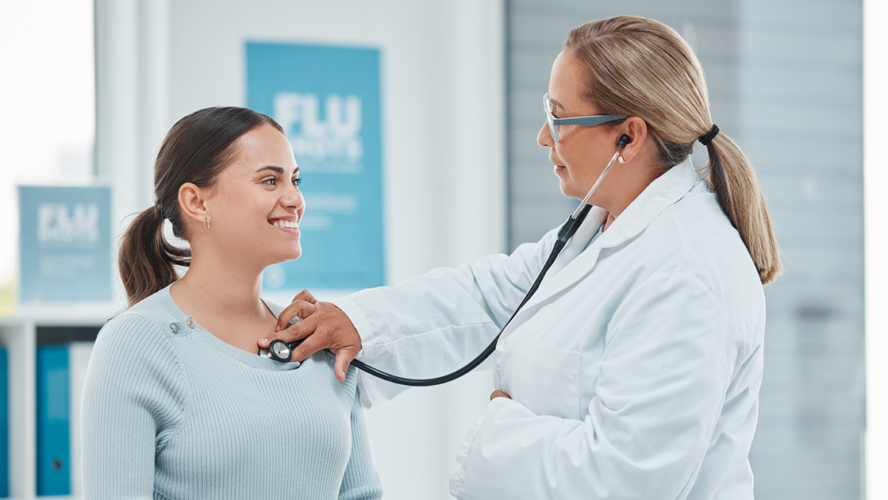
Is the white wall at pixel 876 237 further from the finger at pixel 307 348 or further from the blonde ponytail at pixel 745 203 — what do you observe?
the finger at pixel 307 348

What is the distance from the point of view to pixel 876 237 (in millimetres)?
1432

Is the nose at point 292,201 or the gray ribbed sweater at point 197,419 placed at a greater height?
the nose at point 292,201

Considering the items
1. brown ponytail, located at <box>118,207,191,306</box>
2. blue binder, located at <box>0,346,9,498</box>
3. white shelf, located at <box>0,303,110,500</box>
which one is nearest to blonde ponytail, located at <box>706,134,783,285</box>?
brown ponytail, located at <box>118,207,191,306</box>

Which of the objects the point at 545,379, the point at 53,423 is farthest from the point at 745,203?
the point at 53,423

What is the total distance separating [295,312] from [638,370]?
62 cm

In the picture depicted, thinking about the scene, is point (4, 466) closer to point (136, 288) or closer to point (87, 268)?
point (87, 268)

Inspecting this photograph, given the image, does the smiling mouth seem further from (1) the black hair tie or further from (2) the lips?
(1) the black hair tie

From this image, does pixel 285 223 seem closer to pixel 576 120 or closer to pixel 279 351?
pixel 279 351

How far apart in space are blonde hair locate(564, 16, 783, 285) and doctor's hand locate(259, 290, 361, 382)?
60cm

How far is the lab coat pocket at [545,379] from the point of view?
107 centimetres

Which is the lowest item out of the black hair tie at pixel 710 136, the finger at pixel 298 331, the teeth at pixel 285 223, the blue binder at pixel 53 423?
the blue binder at pixel 53 423

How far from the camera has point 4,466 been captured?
1859 mm

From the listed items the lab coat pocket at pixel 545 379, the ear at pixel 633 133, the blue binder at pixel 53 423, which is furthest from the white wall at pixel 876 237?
the blue binder at pixel 53 423

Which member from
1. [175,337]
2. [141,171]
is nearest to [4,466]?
[141,171]
